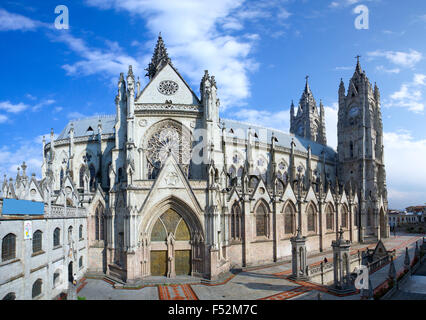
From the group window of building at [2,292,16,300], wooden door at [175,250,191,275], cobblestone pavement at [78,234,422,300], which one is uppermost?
window of building at [2,292,16,300]

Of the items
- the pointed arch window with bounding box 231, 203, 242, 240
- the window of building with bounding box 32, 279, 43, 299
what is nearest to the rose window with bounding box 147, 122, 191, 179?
the pointed arch window with bounding box 231, 203, 242, 240

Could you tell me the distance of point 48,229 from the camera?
2208cm

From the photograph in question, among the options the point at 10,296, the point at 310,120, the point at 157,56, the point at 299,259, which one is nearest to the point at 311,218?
the point at 299,259

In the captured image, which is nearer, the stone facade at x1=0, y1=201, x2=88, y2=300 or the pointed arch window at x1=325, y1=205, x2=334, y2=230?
the stone facade at x1=0, y1=201, x2=88, y2=300

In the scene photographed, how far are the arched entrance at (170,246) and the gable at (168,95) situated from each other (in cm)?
1407

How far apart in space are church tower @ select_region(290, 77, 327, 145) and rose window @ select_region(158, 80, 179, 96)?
48815 mm

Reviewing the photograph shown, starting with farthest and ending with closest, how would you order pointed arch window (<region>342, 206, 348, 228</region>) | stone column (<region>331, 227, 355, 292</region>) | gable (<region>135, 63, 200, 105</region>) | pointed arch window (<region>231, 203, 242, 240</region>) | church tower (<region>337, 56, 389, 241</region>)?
1. church tower (<region>337, 56, 389, 241</region>)
2. pointed arch window (<region>342, 206, 348, 228</region>)
3. gable (<region>135, 63, 200, 105</region>)
4. pointed arch window (<region>231, 203, 242, 240</region>)
5. stone column (<region>331, 227, 355, 292</region>)

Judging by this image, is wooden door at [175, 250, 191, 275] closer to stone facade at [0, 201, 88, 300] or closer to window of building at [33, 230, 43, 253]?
stone facade at [0, 201, 88, 300]

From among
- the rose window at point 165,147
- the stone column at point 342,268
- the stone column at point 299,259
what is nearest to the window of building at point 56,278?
the rose window at point 165,147

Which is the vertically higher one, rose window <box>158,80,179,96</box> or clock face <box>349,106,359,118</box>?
clock face <box>349,106,359,118</box>

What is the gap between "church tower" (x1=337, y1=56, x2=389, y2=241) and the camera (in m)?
58.0

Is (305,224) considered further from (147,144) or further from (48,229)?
(48,229)
